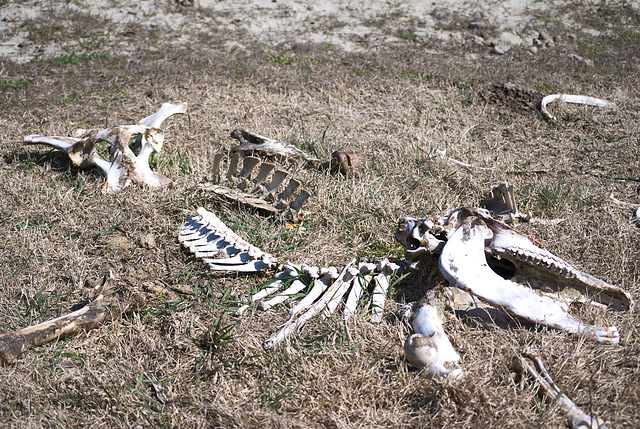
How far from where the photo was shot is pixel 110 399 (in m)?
2.09

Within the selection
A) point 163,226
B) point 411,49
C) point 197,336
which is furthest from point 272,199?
point 411,49

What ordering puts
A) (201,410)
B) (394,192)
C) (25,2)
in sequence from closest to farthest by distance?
(201,410), (394,192), (25,2)

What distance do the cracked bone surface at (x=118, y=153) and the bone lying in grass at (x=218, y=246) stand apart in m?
0.62

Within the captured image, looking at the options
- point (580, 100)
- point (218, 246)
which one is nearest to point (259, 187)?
point (218, 246)

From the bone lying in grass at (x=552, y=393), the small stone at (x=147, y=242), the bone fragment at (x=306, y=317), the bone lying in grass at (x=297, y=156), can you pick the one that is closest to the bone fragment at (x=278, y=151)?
the bone lying in grass at (x=297, y=156)

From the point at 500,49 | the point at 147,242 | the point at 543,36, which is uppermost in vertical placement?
the point at 543,36

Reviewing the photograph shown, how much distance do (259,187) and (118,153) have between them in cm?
117

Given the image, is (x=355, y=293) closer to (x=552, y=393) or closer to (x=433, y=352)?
(x=433, y=352)

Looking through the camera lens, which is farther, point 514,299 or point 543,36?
point 543,36

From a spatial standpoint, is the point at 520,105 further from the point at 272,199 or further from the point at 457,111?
the point at 272,199

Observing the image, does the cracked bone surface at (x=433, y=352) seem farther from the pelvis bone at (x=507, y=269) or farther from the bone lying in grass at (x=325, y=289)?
the bone lying in grass at (x=325, y=289)

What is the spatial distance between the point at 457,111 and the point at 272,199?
272 cm

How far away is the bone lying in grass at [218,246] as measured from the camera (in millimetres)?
2889

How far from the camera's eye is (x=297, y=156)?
398cm
